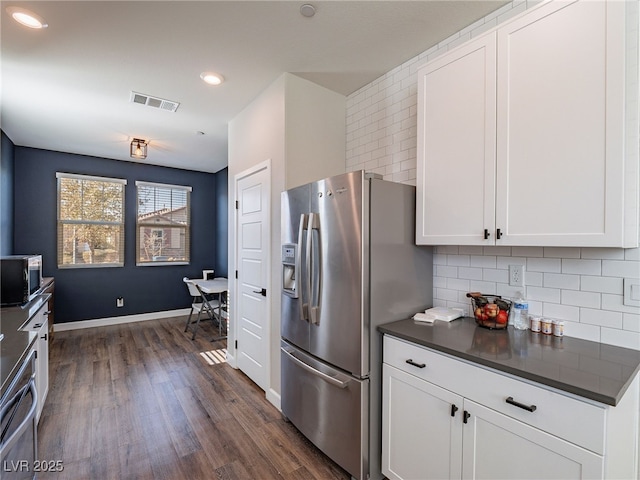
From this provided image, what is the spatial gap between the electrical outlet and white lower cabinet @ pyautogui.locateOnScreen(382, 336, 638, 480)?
0.61 m

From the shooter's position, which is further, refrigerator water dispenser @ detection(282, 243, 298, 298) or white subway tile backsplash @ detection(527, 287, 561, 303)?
refrigerator water dispenser @ detection(282, 243, 298, 298)

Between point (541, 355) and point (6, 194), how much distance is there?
5.71 metres

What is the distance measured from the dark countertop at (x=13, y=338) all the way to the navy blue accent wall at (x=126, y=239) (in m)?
2.79

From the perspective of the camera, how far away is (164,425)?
236 centimetres

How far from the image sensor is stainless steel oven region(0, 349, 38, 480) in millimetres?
1102

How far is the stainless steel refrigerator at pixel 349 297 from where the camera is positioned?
1731 mm

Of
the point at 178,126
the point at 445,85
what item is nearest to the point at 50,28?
the point at 178,126

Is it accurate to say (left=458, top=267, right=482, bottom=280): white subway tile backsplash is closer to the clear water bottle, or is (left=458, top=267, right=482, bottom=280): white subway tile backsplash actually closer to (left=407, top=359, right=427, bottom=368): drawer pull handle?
the clear water bottle

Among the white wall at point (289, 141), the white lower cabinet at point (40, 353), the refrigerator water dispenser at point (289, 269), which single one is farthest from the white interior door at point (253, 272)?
the white lower cabinet at point (40, 353)

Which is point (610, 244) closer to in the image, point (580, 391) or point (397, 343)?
point (580, 391)

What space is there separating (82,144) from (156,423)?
4.01m

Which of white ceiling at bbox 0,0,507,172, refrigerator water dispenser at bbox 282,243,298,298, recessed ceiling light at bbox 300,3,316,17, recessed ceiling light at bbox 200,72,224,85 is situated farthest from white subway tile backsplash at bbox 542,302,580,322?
recessed ceiling light at bbox 200,72,224,85

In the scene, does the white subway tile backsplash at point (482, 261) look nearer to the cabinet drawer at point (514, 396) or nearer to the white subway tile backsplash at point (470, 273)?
the white subway tile backsplash at point (470, 273)

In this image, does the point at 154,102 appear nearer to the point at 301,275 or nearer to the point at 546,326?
the point at 301,275
